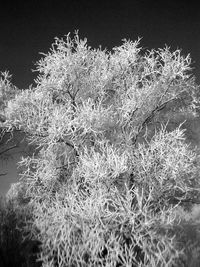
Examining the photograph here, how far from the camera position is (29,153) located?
1712 centimetres

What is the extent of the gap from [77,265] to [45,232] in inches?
72.6

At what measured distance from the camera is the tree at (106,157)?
10.2 metres

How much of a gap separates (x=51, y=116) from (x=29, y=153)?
475cm

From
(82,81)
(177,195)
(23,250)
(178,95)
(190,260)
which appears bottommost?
(190,260)

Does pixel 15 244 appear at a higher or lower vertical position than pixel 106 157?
lower

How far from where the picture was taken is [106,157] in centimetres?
1191

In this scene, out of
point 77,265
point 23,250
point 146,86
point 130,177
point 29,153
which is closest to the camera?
point 77,265

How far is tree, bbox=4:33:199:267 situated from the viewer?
1024cm

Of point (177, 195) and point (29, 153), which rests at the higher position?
point (29, 153)

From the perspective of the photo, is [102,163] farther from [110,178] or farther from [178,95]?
[178,95]

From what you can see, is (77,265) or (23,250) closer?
(77,265)

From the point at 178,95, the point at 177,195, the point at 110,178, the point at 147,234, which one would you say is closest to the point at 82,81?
the point at 178,95

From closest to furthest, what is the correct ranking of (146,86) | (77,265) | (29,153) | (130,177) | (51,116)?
(77,265)
(130,177)
(51,116)
(146,86)
(29,153)

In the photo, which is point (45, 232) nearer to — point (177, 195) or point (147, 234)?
point (147, 234)
